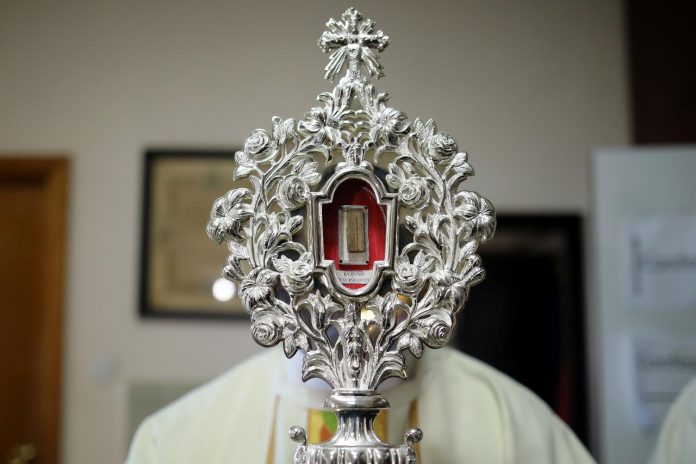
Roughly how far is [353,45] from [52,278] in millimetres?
1370

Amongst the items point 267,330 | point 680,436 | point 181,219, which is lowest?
point 680,436

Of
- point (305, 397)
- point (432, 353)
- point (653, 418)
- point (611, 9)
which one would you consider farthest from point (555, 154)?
point (305, 397)

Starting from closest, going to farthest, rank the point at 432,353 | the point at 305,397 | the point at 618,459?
the point at 305,397 → the point at 432,353 → the point at 618,459

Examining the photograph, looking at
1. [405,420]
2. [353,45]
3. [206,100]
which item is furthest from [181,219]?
[353,45]

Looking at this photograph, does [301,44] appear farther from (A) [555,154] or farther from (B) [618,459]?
(B) [618,459]

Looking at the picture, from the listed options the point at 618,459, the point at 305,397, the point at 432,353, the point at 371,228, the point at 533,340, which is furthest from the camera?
the point at 533,340

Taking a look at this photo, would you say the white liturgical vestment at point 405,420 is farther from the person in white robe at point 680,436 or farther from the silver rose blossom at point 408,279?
the silver rose blossom at point 408,279

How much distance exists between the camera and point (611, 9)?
2.07 metres

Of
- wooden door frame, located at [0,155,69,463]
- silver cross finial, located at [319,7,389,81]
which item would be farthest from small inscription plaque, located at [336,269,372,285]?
wooden door frame, located at [0,155,69,463]

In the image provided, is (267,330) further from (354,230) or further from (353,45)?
(353,45)

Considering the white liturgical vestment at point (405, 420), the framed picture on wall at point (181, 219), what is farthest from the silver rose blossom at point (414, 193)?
the framed picture on wall at point (181, 219)

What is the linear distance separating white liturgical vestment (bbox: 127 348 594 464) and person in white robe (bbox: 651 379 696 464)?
16cm

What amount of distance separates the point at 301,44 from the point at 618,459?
1.20 meters

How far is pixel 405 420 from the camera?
1252mm
